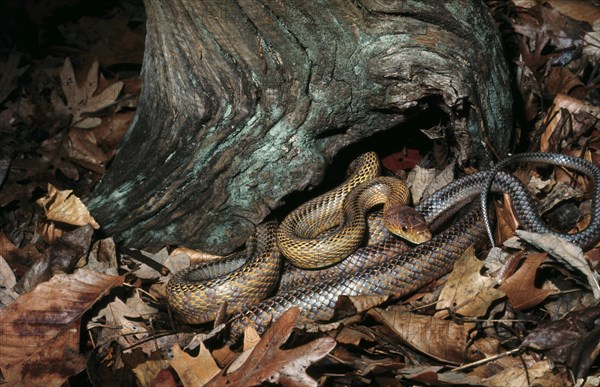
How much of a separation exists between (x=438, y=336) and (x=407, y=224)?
4.88 ft

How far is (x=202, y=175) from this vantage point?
604 cm

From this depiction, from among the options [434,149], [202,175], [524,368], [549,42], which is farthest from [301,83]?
[549,42]

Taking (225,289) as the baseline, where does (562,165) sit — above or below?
above

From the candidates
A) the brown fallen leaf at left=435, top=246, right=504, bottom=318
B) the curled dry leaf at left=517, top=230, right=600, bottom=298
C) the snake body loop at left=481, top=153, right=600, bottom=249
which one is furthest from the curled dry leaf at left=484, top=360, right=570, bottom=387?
the snake body loop at left=481, top=153, right=600, bottom=249

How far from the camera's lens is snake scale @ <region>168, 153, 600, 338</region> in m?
5.52

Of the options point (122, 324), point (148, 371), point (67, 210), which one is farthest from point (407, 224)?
point (67, 210)

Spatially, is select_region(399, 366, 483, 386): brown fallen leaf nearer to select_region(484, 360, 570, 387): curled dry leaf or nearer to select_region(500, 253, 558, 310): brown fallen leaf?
select_region(484, 360, 570, 387): curled dry leaf

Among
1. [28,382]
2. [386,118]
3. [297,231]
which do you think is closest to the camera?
[28,382]

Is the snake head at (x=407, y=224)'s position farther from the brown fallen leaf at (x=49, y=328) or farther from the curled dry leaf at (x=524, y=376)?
the brown fallen leaf at (x=49, y=328)

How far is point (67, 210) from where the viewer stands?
6398 millimetres

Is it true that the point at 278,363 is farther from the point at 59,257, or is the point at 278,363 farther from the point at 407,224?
the point at 59,257

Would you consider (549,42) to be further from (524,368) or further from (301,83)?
(524,368)

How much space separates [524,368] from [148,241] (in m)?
4.21

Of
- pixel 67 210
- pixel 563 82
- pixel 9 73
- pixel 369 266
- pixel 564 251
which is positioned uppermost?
pixel 9 73
